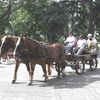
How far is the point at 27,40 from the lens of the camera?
1324cm

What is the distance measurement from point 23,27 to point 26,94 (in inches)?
1297

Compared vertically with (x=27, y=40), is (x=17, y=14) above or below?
above

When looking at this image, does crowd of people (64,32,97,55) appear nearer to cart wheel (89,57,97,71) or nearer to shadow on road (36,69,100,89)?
cart wheel (89,57,97,71)

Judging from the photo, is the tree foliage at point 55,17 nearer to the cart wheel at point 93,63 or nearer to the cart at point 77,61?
the cart wheel at point 93,63

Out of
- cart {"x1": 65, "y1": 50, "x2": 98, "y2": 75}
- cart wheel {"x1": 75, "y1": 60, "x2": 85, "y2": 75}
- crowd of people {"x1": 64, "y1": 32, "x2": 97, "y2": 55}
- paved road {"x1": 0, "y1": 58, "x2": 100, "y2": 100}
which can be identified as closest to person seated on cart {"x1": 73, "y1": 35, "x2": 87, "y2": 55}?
crowd of people {"x1": 64, "y1": 32, "x2": 97, "y2": 55}

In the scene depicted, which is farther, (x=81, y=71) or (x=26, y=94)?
(x=81, y=71)

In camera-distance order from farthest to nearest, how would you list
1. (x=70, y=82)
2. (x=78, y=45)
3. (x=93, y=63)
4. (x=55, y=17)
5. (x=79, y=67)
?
(x=55, y=17), (x=93, y=63), (x=78, y=45), (x=79, y=67), (x=70, y=82)

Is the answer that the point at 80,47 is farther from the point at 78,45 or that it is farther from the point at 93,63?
the point at 93,63

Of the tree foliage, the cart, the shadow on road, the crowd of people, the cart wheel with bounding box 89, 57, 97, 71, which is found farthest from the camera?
the tree foliage

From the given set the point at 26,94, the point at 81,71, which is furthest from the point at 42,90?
the point at 81,71

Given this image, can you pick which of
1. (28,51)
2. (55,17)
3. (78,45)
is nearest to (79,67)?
(78,45)

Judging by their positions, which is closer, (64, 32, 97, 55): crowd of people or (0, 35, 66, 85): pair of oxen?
(0, 35, 66, 85): pair of oxen

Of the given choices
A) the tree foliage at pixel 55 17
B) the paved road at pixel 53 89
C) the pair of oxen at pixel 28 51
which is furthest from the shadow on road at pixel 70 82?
the tree foliage at pixel 55 17

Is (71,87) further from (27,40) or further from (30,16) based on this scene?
(30,16)
